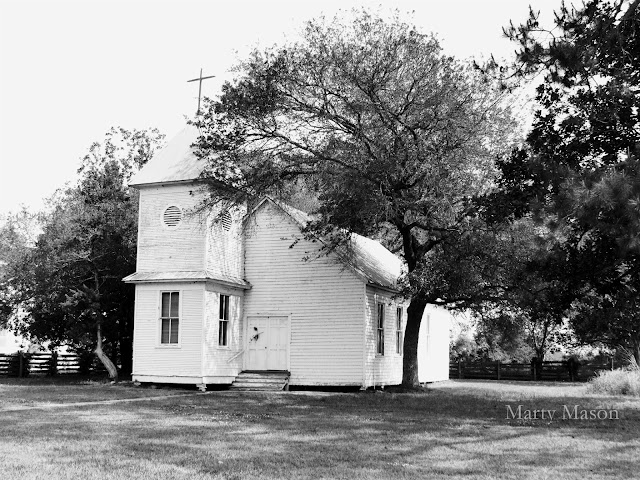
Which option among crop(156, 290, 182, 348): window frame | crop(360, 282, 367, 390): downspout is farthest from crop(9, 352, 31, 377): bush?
crop(360, 282, 367, 390): downspout

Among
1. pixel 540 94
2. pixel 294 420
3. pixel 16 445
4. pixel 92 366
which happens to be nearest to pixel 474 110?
pixel 540 94

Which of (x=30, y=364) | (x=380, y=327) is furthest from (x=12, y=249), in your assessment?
(x=380, y=327)

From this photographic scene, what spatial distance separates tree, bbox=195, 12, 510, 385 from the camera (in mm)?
19781

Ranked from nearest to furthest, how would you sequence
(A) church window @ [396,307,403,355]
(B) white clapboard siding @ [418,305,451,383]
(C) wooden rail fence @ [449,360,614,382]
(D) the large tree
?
1. (D) the large tree
2. (A) church window @ [396,307,403,355]
3. (B) white clapboard siding @ [418,305,451,383]
4. (C) wooden rail fence @ [449,360,614,382]

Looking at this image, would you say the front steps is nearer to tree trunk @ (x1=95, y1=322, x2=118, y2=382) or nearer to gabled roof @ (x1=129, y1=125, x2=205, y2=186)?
tree trunk @ (x1=95, y1=322, x2=118, y2=382)

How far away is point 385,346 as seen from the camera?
89.0 feet

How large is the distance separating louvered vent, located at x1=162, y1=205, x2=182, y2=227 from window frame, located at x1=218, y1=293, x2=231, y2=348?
286 centimetres

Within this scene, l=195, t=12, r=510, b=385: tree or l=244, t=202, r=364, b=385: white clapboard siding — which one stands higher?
l=195, t=12, r=510, b=385: tree

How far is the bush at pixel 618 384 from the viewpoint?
24245 millimetres

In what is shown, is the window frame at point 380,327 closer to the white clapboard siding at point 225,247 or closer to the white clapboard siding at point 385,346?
the white clapboard siding at point 385,346

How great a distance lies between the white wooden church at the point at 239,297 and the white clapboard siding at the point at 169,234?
3 centimetres

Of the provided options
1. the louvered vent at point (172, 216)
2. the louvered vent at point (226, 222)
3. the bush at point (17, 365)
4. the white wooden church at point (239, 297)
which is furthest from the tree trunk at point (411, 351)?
the bush at point (17, 365)

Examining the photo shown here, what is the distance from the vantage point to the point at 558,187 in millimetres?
12266

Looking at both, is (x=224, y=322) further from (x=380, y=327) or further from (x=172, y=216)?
(x=380, y=327)
